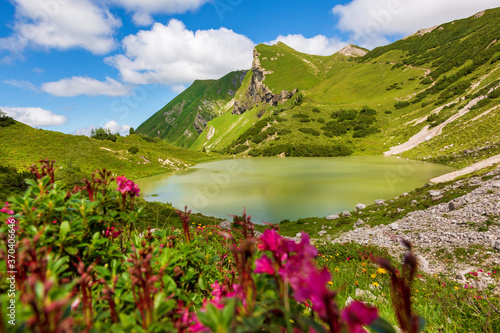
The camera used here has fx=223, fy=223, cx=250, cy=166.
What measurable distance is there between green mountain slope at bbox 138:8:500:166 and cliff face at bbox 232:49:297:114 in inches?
50.6

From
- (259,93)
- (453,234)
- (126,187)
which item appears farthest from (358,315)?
(259,93)

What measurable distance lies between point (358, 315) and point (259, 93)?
627 feet

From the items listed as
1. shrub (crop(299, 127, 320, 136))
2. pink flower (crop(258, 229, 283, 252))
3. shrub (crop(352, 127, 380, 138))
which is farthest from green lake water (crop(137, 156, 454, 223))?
shrub (crop(299, 127, 320, 136))

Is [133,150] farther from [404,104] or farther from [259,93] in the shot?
[259,93]

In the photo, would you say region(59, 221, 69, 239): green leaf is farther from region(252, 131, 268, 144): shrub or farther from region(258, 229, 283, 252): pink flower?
region(252, 131, 268, 144): shrub

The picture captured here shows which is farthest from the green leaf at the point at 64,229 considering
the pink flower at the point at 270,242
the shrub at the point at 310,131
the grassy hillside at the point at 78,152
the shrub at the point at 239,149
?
the shrub at the point at 239,149

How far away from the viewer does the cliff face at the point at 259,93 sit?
6289 inches

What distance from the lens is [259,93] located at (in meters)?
182

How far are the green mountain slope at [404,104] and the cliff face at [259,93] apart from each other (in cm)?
129

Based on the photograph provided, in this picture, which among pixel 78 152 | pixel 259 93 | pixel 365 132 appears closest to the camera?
pixel 78 152

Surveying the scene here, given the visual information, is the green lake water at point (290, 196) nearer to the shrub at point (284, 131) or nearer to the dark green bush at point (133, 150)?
the dark green bush at point (133, 150)

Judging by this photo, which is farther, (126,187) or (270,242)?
(126,187)

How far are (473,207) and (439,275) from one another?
22.3 ft

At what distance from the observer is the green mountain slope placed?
48.8 meters
